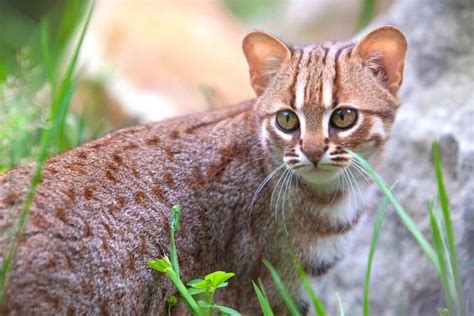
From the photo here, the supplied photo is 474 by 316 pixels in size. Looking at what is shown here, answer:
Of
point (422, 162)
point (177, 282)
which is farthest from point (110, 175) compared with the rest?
point (422, 162)

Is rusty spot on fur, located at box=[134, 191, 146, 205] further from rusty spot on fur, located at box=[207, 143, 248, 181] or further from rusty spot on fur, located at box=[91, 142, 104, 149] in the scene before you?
rusty spot on fur, located at box=[207, 143, 248, 181]

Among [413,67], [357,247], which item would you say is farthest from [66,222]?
[413,67]

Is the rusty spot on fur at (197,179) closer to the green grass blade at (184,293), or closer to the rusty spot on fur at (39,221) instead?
the green grass blade at (184,293)

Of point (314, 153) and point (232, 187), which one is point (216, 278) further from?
point (232, 187)

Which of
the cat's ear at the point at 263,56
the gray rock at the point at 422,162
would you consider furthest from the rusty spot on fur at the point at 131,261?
the gray rock at the point at 422,162

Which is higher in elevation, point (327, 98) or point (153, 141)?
point (327, 98)

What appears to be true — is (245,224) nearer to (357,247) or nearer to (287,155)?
(287,155)
